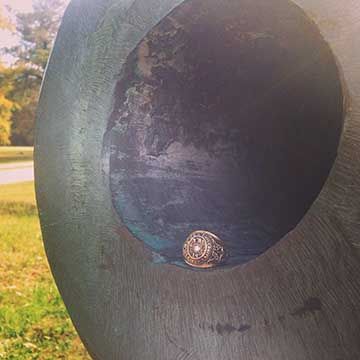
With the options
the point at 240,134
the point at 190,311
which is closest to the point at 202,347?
the point at 190,311

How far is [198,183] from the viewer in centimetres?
252

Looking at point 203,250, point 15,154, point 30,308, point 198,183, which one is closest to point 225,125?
point 198,183

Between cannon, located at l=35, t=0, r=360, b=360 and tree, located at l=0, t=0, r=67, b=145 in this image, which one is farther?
tree, located at l=0, t=0, r=67, b=145

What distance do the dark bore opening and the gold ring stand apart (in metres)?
0.04

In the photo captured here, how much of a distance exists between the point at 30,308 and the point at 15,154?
16286 mm

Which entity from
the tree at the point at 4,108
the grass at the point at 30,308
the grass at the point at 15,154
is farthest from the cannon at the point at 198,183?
the grass at the point at 15,154

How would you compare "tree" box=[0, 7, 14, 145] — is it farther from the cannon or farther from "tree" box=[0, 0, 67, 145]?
the cannon

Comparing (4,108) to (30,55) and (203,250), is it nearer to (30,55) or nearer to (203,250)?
(30,55)

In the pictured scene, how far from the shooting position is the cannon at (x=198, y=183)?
1523 mm

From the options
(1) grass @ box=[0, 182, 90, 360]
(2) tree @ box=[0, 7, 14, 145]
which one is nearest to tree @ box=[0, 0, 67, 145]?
(2) tree @ box=[0, 7, 14, 145]

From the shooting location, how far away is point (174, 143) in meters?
2.40

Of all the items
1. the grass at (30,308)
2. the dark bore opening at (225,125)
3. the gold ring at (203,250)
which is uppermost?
the dark bore opening at (225,125)

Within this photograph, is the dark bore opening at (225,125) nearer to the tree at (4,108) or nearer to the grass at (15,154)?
the tree at (4,108)

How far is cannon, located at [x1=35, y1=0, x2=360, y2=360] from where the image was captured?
152 cm
